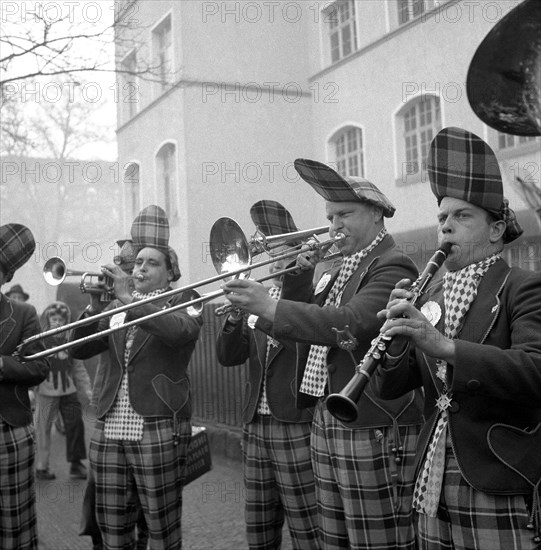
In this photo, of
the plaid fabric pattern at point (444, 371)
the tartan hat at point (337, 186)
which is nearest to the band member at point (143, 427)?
the tartan hat at point (337, 186)

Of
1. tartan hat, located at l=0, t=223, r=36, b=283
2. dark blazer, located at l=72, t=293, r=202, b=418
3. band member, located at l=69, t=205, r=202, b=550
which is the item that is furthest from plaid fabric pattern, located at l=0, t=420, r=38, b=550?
tartan hat, located at l=0, t=223, r=36, b=283

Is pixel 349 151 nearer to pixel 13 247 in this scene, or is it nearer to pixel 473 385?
pixel 13 247

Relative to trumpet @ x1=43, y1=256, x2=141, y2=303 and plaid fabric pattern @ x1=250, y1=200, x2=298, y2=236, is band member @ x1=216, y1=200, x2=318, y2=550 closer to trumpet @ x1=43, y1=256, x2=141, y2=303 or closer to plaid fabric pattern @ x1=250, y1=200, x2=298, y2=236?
plaid fabric pattern @ x1=250, y1=200, x2=298, y2=236

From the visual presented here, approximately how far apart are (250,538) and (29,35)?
493 centimetres

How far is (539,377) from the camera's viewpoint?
243 cm

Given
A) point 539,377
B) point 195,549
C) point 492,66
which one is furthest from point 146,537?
point 492,66

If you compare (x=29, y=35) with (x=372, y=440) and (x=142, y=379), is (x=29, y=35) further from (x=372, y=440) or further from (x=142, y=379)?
(x=372, y=440)

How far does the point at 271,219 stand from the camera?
4.62 metres

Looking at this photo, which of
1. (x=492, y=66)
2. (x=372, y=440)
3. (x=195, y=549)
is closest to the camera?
(x=492, y=66)

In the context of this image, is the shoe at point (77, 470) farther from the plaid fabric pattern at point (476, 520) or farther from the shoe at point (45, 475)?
the plaid fabric pattern at point (476, 520)

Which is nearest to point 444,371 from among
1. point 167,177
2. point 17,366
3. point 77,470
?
point 17,366

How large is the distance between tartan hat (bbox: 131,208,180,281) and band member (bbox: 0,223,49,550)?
35.7 inches

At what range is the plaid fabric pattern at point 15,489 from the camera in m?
4.54

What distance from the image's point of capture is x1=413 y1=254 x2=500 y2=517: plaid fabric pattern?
8.63ft
